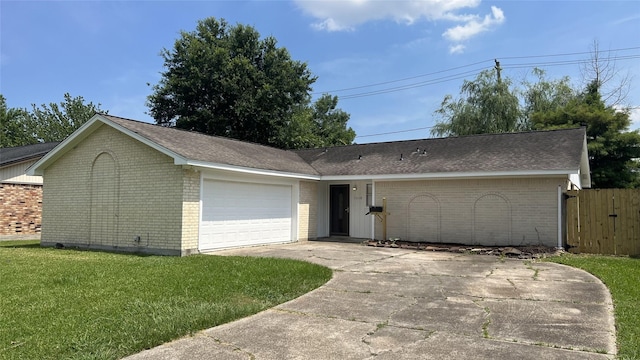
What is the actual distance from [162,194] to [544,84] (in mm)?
26791

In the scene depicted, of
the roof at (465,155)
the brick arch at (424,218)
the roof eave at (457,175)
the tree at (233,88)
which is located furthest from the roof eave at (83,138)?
the tree at (233,88)

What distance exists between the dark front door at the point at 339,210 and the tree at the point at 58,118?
40.8 metres

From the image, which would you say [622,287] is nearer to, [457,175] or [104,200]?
[457,175]

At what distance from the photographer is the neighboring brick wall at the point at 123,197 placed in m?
11.6

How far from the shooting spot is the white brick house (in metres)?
11.9

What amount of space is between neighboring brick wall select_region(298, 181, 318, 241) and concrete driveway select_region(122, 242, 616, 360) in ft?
23.9

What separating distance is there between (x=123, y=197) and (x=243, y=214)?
351 cm

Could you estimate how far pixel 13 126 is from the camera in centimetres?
4662

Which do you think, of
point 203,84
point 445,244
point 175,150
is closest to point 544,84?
point 445,244

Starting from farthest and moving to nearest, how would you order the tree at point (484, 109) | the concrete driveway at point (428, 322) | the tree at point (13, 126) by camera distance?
the tree at point (13, 126), the tree at point (484, 109), the concrete driveway at point (428, 322)

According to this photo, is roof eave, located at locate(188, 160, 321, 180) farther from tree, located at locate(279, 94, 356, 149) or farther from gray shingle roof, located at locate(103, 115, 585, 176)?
tree, located at locate(279, 94, 356, 149)

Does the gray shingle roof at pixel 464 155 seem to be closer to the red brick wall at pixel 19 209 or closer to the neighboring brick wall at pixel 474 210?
the neighboring brick wall at pixel 474 210

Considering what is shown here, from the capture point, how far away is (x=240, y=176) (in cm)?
1336

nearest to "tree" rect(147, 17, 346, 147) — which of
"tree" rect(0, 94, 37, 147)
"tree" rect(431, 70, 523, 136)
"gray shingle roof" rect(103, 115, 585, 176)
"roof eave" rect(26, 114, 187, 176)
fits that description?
"tree" rect(431, 70, 523, 136)
